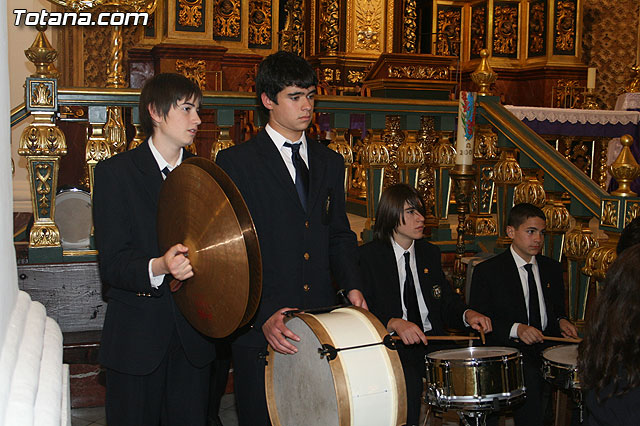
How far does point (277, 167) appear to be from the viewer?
297 cm

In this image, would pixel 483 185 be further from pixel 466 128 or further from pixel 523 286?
pixel 523 286

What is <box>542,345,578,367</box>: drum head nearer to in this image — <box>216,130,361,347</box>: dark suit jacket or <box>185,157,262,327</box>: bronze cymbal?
<box>216,130,361,347</box>: dark suit jacket

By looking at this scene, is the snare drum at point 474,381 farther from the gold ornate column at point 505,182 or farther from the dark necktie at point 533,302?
the gold ornate column at point 505,182

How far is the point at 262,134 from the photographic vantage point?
3.05 meters

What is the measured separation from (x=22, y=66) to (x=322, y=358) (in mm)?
5542

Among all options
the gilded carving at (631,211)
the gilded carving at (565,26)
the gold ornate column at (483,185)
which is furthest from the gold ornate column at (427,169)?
the gilded carving at (565,26)

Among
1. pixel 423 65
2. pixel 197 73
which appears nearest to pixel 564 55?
pixel 423 65

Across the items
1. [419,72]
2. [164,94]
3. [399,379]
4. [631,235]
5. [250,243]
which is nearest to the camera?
[250,243]

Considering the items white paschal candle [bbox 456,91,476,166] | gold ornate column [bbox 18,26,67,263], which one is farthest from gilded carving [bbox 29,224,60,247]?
white paschal candle [bbox 456,91,476,166]

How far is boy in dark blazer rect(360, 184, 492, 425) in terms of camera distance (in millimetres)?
3996

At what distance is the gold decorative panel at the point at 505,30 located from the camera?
11664 millimetres

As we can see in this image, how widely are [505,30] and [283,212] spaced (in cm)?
973

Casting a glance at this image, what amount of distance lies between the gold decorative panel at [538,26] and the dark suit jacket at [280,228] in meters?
9.45

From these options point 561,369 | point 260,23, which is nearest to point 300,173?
point 561,369
